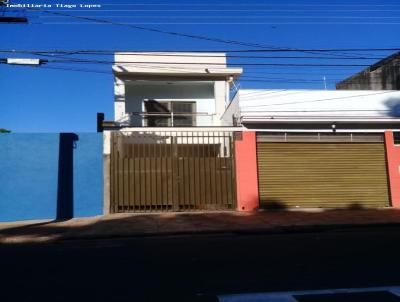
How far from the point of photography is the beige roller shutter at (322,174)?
53.7 ft

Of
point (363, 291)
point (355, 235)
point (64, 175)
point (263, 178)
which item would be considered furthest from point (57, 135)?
point (363, 291)

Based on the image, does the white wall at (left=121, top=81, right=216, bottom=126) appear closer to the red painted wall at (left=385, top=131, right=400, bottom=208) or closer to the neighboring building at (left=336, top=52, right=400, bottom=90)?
the red painted wall at (left=385, top=131, right=400, bottom=208)

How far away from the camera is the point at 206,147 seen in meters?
16.4

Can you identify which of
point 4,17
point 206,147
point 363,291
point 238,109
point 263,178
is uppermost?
point 4,17

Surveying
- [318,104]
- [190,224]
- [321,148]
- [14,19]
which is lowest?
[190,224]

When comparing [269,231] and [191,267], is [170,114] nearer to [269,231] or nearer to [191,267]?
A: [269,231]

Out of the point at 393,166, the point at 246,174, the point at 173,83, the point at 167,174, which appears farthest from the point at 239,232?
the point at 173,83

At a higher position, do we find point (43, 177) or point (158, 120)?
point (158, 120)

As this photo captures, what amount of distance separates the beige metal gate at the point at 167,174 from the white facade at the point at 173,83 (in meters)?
3.78

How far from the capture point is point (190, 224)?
504 inches

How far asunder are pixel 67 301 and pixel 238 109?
40.3 ft

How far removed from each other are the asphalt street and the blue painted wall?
4554 millimetres

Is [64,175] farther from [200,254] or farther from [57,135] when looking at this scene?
[200,254]

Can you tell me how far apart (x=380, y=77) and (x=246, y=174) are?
1407 centimetres
